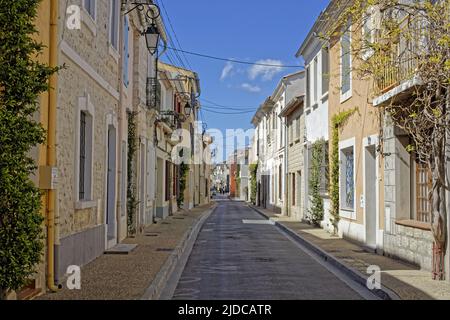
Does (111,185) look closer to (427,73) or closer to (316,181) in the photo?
(427,73)

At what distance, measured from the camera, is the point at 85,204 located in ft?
33.1

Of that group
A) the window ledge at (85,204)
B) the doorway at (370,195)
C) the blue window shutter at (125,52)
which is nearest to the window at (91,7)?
the window ledge at (85,204)

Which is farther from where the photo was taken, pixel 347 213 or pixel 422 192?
pixel 347 213

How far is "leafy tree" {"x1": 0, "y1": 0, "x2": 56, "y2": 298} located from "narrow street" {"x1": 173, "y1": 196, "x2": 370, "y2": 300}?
2894 mm

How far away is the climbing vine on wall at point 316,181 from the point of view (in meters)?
19.9

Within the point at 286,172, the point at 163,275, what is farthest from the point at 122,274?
the point at 286,172

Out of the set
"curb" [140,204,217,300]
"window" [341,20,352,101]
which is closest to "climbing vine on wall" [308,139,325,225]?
"window" [341,20,352,101]

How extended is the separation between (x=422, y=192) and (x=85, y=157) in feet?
21.3

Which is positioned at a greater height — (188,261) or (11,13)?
(11,13)

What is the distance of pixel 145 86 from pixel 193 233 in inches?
204
